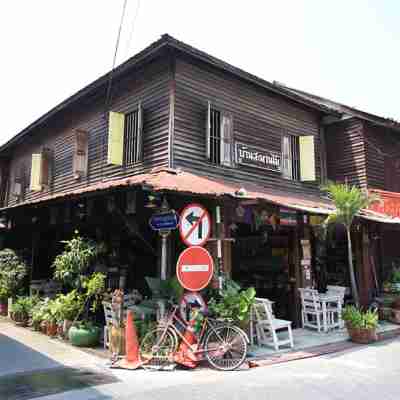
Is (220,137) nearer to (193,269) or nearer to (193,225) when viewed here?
(193,225)

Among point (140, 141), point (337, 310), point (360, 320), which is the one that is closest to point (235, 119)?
point (140, 141)

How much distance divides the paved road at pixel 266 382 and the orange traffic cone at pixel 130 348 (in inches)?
10.5

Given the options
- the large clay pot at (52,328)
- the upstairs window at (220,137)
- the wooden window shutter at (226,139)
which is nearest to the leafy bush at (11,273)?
the large clay pot at (52,328)

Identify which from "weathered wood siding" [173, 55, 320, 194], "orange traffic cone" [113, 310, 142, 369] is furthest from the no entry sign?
"weathered wood siding" [173, 55, 320, 194]

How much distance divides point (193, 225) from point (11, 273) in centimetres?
676

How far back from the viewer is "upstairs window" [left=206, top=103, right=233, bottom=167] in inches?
387

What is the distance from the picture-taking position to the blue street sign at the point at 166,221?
21.8ft

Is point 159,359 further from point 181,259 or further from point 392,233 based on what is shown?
point 392,233

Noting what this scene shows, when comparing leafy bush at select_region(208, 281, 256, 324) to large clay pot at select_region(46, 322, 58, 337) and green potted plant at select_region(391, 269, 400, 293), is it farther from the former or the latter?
green potted plant at select_region(391, 269, 400, 293)

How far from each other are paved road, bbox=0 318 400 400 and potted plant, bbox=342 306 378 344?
1.09 m

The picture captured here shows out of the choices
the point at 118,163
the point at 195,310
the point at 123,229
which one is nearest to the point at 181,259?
the point at 195,310

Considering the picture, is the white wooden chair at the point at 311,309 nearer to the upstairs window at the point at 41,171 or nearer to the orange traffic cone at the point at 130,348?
the orange traffic cone at the point at 130,348

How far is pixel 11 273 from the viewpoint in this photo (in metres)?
10.5

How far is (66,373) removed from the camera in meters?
5.75
